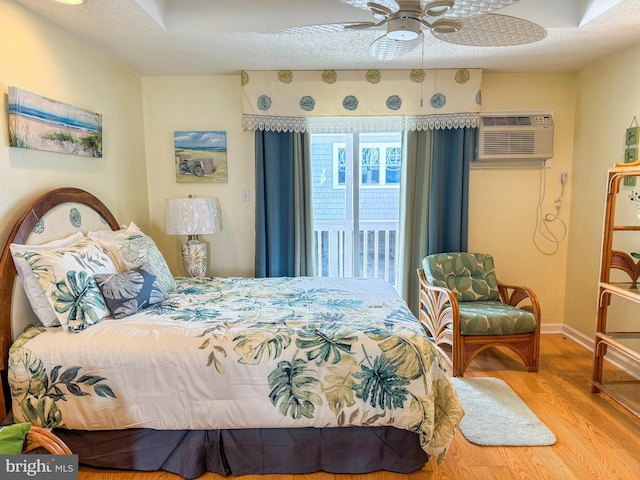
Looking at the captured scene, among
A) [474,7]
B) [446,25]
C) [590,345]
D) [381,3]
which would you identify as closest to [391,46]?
[446,25]

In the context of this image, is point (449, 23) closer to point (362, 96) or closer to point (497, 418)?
point (362, 96)

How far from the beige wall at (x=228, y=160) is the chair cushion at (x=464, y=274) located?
1662mm

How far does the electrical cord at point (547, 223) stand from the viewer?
11.7ft

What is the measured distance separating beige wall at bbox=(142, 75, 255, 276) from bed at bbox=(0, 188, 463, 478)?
1.65 metres

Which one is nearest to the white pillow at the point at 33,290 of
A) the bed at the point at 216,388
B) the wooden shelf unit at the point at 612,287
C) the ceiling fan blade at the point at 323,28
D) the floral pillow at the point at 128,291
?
the bed at the point at 216,388

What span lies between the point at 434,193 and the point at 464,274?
2.48 ft

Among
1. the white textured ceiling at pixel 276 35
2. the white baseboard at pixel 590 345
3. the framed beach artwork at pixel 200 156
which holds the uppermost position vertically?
the white textured ceiling at pixel 276 35

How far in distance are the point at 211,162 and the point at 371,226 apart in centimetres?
160

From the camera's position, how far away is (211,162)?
356cm

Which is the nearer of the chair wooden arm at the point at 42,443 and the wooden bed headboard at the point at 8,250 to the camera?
the chair wooden arm at the point at 42,443

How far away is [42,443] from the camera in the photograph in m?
1.24

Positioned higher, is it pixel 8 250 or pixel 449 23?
pixel 449 23

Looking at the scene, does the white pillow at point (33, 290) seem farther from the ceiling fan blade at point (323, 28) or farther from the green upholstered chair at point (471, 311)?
the green upholstered chair at point (471, 311)

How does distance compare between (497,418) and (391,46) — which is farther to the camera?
(497,418)
